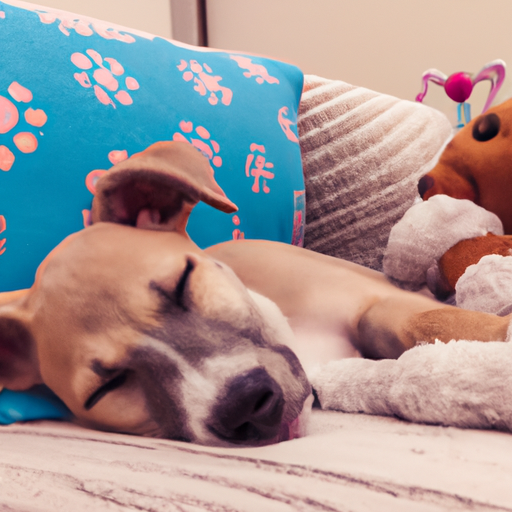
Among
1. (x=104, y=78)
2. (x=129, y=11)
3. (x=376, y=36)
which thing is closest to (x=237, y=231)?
(x=104, y=78)

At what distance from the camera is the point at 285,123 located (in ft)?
3.84

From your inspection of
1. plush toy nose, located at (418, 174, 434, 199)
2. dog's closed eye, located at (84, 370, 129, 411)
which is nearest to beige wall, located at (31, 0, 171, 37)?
plush toy nose, located at (418, 174, 434, 199)

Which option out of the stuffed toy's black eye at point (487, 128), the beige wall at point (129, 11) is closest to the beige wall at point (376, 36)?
the beige wall at point (129, 11)

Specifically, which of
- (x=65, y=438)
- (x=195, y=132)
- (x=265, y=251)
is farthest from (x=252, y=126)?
(x=65, y=438)

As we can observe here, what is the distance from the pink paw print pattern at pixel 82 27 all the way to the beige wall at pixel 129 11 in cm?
95

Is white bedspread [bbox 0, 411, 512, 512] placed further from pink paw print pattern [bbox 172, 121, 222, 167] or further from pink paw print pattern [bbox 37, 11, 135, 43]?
pink paw print pattern [bbox 37, 11, 135, 43]

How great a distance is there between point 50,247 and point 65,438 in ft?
1.00

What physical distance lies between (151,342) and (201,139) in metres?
0.50

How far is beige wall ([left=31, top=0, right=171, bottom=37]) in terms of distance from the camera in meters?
1.80

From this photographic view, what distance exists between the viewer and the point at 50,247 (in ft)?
2.53

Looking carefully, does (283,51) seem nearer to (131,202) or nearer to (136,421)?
(131,202)

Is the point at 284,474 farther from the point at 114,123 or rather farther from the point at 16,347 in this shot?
the point at 114,123

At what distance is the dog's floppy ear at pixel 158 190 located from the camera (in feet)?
2.40

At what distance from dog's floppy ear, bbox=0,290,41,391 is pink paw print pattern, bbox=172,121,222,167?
436 millimetres
